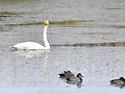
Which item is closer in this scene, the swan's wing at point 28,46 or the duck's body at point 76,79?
the duck's body at point 76,79

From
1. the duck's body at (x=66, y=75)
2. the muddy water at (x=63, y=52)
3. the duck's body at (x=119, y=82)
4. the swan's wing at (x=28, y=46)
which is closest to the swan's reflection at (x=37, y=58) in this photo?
the muddy water at (x=63, y=52)

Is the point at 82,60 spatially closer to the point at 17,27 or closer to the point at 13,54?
the point at 13,54

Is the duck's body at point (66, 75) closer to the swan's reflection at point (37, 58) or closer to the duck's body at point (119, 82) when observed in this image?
the swan's reflection at point (37, 58)

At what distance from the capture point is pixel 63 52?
13.4 m

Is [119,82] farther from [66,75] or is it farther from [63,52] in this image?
[63,52]

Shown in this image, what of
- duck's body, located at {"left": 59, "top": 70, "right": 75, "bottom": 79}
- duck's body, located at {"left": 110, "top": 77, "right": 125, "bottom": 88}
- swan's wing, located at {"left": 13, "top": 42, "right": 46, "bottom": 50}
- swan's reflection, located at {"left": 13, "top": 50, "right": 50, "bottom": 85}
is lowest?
duck's body, located at {"left": 110, "top": 77, "right": 125, "bottom": 88}

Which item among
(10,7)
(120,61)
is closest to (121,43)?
(120,61)

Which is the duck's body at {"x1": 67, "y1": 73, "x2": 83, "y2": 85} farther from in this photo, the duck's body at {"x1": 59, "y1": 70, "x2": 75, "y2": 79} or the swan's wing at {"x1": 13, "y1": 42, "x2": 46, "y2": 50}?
the swan's wing at {"x1": 13, "y1": 42, "x2": 46, "y2": 50}

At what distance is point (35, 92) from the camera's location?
866 cm

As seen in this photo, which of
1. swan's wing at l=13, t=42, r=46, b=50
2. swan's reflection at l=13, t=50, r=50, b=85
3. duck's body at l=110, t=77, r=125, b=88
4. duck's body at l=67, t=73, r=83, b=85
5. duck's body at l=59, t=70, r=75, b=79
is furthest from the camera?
swan's wing at l=13, t=42, r=46, b=50

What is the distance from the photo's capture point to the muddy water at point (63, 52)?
9367 mm

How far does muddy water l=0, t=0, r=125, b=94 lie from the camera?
9.37 metres

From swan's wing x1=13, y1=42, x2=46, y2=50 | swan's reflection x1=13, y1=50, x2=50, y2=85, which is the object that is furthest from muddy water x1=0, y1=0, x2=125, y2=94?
swan's wing x1=13, y1=42, x2=46, y2=50

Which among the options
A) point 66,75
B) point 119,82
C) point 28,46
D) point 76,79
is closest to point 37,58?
point 28,46
